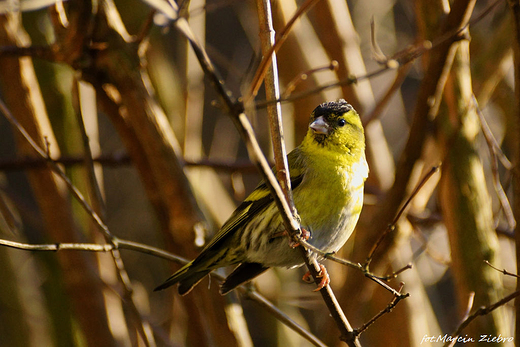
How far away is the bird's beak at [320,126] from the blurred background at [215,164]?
0.34 m

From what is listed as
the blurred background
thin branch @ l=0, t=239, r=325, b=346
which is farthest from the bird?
the blurred background

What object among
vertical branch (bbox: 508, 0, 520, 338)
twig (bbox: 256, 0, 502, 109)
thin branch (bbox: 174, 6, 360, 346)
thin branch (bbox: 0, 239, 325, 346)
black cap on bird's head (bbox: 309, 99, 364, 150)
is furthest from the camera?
black cap on bird's head (bbox: 309, 99, 364, 150)

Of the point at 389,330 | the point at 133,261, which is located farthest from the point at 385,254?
the point at 133,261

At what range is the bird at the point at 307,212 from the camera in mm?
3176

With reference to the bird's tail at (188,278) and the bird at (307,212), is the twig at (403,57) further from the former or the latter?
the bird's tail at (188,278)

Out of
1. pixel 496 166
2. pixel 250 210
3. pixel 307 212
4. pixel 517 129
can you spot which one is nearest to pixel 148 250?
pixel 250 210

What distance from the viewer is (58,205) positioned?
13.7 ft

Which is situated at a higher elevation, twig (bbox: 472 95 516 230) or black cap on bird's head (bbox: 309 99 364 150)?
black cap on bird's head (bbox: 309 99 364 150)

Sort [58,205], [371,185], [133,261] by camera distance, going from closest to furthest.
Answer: [58,205], [371,185], [133,261]

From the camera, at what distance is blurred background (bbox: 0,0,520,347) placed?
3.45m

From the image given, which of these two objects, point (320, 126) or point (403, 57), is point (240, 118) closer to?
point (403, 57)

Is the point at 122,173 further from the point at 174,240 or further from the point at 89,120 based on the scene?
the point at 174,240

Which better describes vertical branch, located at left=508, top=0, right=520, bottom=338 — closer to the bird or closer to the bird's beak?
the bird

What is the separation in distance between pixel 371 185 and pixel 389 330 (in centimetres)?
119
